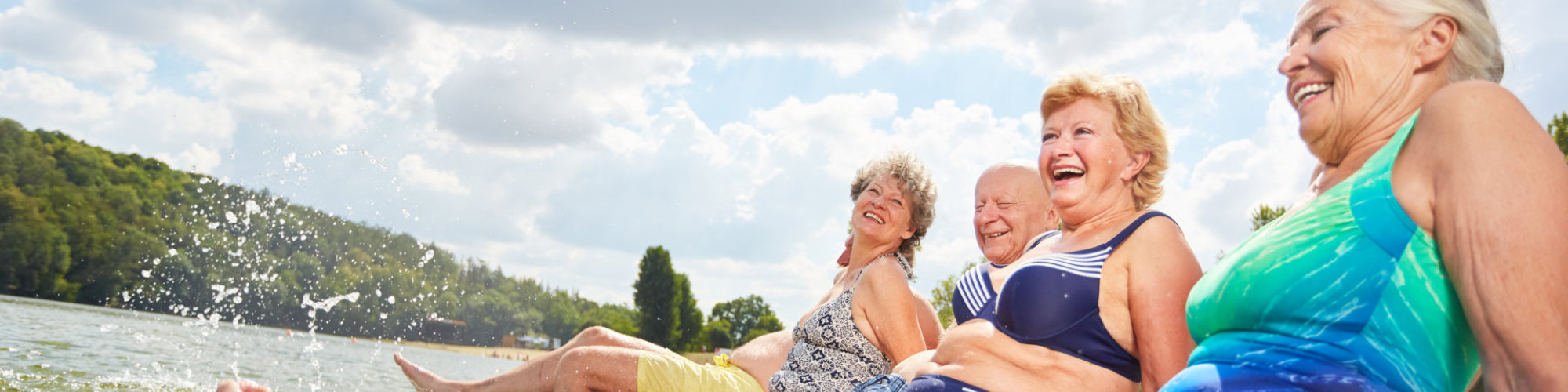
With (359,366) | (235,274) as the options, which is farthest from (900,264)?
(235,274)

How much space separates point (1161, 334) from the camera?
220cm

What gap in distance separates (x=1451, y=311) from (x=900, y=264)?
315 centimetres

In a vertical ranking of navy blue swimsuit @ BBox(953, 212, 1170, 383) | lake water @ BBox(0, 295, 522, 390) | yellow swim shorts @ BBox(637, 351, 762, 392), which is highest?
navy blue swimsuit @ BBox(953, 212, 1170, 383)

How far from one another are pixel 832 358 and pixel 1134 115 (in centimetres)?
205

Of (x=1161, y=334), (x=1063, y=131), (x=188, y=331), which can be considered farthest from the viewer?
(x=188, y=331)

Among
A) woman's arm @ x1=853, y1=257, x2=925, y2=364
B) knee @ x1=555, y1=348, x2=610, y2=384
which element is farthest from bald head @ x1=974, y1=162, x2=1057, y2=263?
knee @ x1=555, y1=348, x2=610, y2=384

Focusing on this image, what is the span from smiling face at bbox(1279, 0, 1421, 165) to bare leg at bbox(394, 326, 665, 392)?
3.11 metres

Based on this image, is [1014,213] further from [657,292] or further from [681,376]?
[657,292]

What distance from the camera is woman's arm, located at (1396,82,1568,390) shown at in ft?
4.17

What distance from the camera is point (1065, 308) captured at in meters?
2.29

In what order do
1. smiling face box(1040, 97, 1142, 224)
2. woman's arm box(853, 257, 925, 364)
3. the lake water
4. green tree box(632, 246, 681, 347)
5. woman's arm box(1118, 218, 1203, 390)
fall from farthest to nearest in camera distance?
green tree box(632, 246, 681, 347) → the lake water → woman's arm box(853, 257, 925, 364) → smiling face box(1040, 97, 1142, 224) → woman's arm box(1118, 218, 1203, 390)

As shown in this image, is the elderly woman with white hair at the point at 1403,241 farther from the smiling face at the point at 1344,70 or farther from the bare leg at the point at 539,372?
the bare leg at the point at 539,372

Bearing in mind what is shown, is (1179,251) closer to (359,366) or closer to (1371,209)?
(1371,209)

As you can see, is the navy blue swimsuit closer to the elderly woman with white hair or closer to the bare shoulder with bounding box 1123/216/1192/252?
the bare shoulder with bounding box 1123/216/1192/252
